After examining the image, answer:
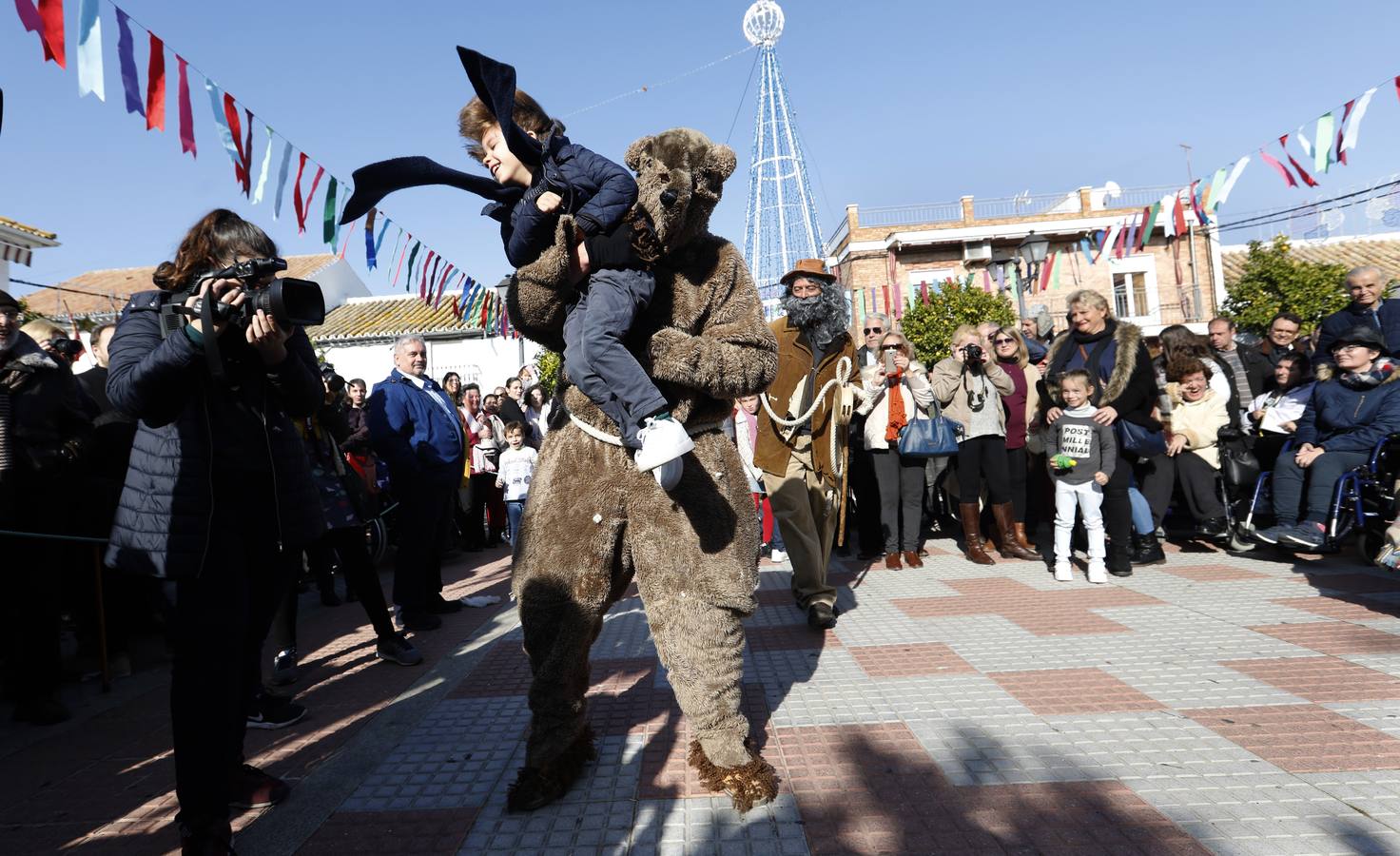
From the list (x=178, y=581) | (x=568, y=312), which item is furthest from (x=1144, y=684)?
(x=178, y=581)

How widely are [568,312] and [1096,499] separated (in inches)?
191

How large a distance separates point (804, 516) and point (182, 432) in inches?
134

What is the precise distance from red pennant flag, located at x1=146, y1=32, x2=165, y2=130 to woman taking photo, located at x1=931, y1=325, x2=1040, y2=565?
594 cm

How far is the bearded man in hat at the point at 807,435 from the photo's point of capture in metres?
4.91

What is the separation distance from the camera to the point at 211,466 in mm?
2350

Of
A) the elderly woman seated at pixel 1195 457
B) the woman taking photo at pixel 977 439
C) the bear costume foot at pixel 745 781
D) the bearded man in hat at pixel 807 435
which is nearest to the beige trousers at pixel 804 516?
the bearded man in hat at pixel 807 435

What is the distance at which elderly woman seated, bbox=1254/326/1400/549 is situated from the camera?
218 inches

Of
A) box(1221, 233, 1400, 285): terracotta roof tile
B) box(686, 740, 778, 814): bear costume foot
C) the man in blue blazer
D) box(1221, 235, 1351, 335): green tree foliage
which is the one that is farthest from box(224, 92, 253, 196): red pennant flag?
box(1221, 233, 1400, 285): terracotta roof tile

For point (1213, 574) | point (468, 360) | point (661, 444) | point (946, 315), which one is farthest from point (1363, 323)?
point (468, 360)

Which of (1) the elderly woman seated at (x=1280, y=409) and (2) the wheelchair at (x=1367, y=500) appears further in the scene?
(1) the elderly woman seated at (x=1280, y=409)

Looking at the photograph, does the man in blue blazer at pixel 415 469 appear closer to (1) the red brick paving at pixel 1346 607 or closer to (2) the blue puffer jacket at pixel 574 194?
(2) the blue puffer jacket at pixel 574 194

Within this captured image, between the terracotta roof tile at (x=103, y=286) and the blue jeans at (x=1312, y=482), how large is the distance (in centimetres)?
3003

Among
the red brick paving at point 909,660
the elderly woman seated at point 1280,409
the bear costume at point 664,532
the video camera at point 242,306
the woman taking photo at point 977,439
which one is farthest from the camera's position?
the woman taking photo at point 977,439

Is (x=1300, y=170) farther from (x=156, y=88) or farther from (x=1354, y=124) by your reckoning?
(x=156, y=88)
